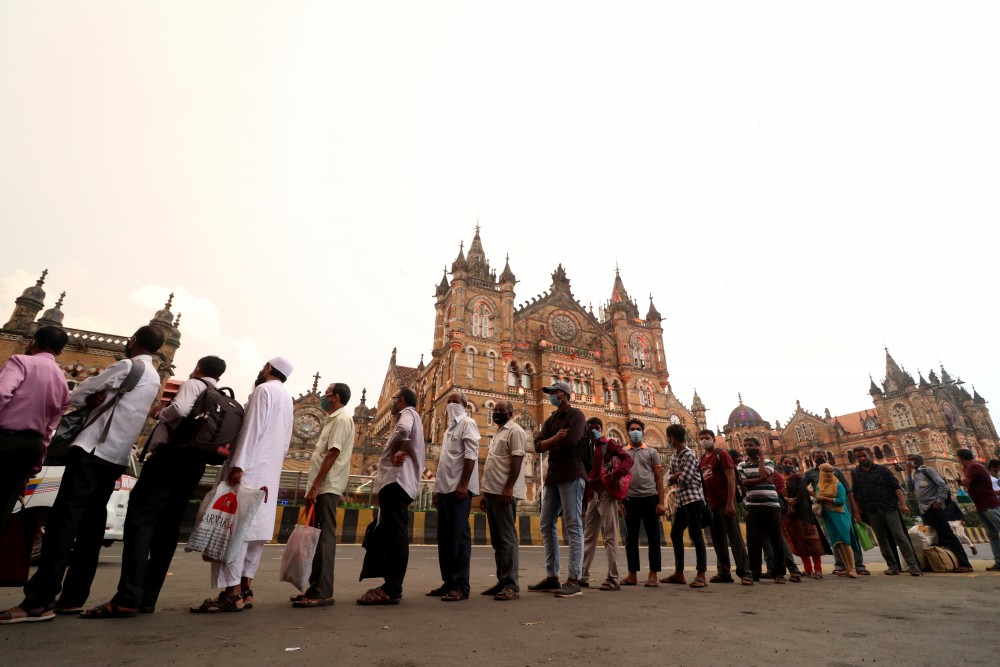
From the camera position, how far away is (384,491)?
4551 mm

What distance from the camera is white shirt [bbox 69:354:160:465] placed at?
3.58 metres

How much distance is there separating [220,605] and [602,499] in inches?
165

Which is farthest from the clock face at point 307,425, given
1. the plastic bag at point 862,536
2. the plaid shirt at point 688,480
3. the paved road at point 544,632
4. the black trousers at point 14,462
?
the black trousers at point 14,462

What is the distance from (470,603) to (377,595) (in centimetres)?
80

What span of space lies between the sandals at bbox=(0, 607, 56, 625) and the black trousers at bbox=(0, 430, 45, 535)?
1.84 ft

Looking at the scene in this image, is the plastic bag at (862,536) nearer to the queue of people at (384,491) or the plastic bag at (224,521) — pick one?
the queue of people at (384,491)

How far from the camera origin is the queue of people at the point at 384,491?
11.3 feet

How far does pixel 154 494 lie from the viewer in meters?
3.70

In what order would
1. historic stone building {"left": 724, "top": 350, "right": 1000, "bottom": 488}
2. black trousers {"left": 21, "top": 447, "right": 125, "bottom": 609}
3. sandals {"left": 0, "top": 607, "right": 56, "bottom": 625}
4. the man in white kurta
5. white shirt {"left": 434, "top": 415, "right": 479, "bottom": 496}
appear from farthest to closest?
historic stone building {"left": 724, "top": 350, "right": 1000, "bottom": 488}, white shirt {"left": 434, "top": 415, "right": 479, "bottom": 496}, the man in white kurta, black trousers {"left": 21, "top": 447, "right": 125, "bottom": 609}, sandals {"left": 0, "top": 607, "right": 56, "bottom": 625}

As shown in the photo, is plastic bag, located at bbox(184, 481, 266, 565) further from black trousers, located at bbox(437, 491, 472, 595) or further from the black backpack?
black trousers, located at bbox(437, 491, 472, 595)

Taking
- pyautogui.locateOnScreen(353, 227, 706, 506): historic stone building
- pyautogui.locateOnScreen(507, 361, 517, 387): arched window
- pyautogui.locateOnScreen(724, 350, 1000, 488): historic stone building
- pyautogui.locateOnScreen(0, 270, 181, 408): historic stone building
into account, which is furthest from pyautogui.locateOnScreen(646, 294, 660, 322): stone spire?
pyautogui.locateOnScreen(0, 270, 181, 408): historic stone building

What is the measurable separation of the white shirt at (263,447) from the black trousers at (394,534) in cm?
94

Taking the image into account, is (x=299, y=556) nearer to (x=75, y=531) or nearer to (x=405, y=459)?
(x=405, y=459)

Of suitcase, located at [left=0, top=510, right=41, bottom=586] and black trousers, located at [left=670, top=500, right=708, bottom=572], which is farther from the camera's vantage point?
black trousers, located at [left=670, top=500, right=708, bottom=572]
